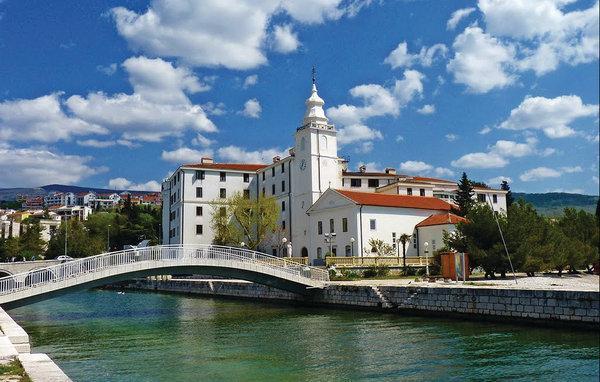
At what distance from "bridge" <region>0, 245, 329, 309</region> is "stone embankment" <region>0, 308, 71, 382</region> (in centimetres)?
1107

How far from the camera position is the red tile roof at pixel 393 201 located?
47594 mm

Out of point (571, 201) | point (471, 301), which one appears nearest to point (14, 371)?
point (571, 201)

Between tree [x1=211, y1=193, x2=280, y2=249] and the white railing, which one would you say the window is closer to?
tree [x1=211, y1=193, x2=280, y2=249]

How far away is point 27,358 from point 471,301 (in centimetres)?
1661

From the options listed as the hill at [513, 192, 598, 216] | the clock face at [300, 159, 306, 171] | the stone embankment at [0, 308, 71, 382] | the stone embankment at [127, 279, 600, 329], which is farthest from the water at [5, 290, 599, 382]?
the clock face at [300, 159, 306, 171]

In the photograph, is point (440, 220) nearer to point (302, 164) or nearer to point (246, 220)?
→ point (302, 164)

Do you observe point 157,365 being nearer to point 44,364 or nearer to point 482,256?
point 44,364

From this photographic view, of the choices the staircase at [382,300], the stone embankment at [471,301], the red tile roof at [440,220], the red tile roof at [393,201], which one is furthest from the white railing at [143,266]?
the red tile roof at [440,220]

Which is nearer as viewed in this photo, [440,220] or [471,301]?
[471,301]

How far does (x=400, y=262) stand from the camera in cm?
4216

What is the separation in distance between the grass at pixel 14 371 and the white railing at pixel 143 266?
1619 cm

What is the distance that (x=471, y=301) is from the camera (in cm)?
2166

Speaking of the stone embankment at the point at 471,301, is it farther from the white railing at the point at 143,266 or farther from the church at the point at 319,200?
the church at the point at 319,200

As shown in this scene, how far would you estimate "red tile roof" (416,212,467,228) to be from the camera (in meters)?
45.6
